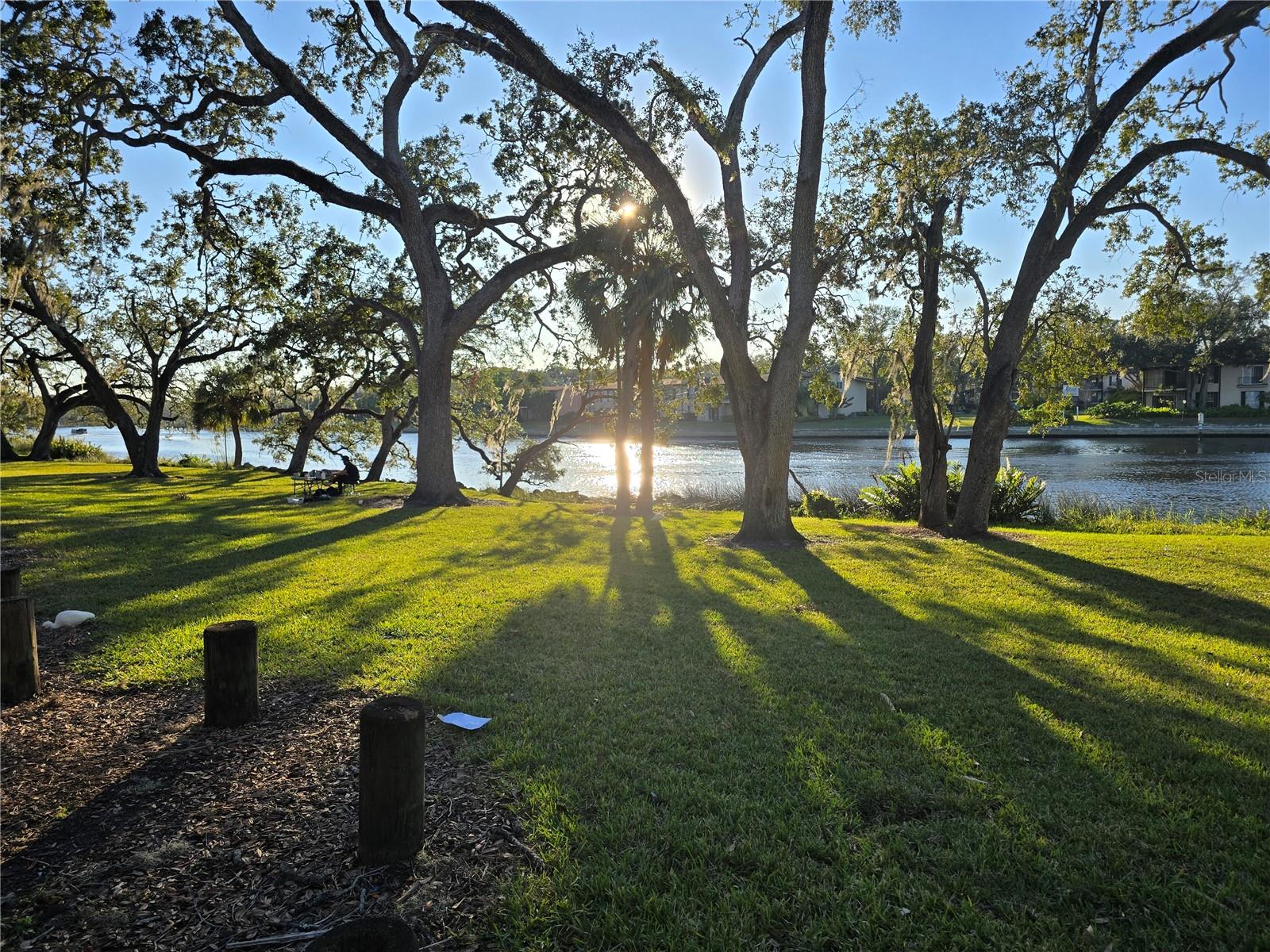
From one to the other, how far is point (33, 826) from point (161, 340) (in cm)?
2707

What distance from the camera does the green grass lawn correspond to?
252 cm

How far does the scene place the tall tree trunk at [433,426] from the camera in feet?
50.2

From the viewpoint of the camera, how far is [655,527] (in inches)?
524

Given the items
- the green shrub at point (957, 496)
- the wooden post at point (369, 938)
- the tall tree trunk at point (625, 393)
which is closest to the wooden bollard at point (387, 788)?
the wooden post at point (369, 938)

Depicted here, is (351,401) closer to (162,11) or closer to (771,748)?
(162,11)

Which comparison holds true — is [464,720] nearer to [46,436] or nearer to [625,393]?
[625,393]

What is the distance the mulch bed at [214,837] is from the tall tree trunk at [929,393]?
36.7 feet

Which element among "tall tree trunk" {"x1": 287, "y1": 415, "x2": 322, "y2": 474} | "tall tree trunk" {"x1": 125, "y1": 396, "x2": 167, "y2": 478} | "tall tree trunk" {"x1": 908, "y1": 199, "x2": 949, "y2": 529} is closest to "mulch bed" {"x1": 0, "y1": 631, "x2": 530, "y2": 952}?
"tall tree trunk" {"x1": 908, "y1": 199, "x2": 949, "y2": 529}

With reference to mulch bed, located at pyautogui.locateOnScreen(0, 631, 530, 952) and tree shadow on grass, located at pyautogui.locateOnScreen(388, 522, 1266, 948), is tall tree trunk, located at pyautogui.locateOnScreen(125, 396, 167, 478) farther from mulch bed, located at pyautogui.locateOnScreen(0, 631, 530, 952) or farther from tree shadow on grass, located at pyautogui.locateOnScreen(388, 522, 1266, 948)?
tree shadow on grass, located at pyautogui.locateOnScreen(388, 522, 1266, 948)

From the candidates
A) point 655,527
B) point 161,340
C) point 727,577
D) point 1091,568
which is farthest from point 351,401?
point 1091,568

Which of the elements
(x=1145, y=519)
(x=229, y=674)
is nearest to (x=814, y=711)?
(x=229, y=674)

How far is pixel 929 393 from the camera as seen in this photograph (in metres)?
12.6

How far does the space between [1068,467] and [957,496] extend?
2201 cm

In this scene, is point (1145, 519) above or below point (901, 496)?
below
